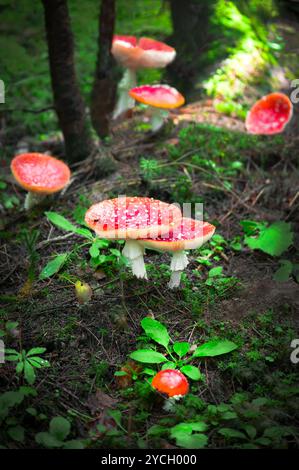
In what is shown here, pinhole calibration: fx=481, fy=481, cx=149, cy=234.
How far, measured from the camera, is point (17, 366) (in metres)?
2.79

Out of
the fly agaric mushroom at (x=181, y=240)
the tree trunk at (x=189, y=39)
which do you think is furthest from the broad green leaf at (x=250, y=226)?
the tree trunk at (x=189, y=39)

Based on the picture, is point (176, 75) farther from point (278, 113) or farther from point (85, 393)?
point (85, 393)

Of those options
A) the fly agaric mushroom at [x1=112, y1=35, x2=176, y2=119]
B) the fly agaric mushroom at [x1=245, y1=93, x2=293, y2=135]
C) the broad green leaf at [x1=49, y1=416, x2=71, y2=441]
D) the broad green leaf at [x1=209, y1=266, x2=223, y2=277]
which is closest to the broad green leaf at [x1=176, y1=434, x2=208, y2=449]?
the broad green leaf at [x1=49, y1=416, x2=71, y2=441]

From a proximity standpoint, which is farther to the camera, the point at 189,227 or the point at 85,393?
the point at 189,227

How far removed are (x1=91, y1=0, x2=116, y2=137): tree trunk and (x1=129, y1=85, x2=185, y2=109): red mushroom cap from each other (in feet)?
2.96

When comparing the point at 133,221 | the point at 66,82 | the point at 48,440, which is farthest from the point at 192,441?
the point at 66,82

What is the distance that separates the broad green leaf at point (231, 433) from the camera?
253cm

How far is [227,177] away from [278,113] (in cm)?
131

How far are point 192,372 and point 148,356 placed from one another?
287mm

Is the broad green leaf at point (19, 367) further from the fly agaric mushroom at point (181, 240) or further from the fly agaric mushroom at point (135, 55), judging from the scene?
the fly agaric mushroom at point (135, 55)

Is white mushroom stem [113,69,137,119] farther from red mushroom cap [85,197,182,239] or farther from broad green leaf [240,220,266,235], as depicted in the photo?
red mushroom cap [85,197,182,239]

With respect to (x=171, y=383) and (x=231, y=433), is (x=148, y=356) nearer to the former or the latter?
(x=171, y=383)

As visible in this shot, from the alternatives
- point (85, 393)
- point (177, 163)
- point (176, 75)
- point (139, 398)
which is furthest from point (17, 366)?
point (176, 75)

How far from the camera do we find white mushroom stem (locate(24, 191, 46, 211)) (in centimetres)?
473
